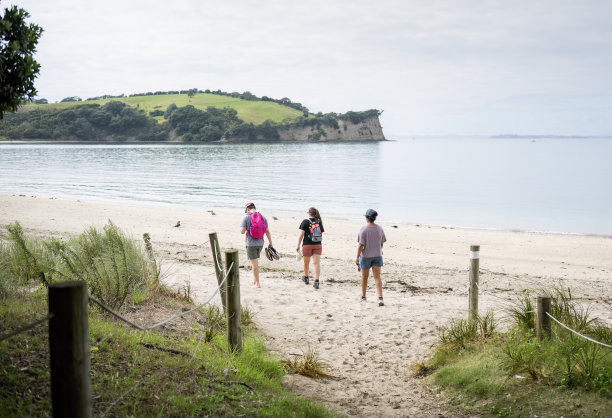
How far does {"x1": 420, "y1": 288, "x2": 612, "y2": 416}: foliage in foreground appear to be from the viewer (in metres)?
4.65

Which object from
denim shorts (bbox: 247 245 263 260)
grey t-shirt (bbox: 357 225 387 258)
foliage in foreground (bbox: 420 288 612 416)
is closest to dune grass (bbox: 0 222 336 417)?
foliage in foreground (bbox: 420 288 612 416)

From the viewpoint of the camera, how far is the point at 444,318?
8.70 meters

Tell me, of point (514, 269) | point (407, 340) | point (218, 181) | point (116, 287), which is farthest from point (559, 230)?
point (218, 181)

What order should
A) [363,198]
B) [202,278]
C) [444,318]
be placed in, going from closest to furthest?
[444,318] < [202,278] < [363,198]

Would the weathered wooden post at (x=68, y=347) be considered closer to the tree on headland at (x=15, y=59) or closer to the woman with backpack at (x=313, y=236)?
the tree on headland at (x=15, y=59)

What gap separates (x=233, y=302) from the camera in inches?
224

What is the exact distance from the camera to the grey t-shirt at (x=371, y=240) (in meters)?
9.42

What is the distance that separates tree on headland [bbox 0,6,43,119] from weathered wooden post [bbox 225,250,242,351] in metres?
2.90

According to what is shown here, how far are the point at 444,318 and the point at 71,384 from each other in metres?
7.27

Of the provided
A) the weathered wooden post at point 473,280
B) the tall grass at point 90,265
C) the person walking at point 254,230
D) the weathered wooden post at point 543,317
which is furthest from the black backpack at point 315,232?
the weathered wooden post at point 543,317

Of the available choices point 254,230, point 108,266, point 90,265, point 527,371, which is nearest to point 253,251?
point 254,230

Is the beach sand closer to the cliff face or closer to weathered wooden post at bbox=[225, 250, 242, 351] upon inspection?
weathered wooden post at bbox=[225, 250, 242, 351]

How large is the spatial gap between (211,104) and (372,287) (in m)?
155

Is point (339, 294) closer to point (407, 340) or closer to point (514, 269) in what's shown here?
point (407, 340)
